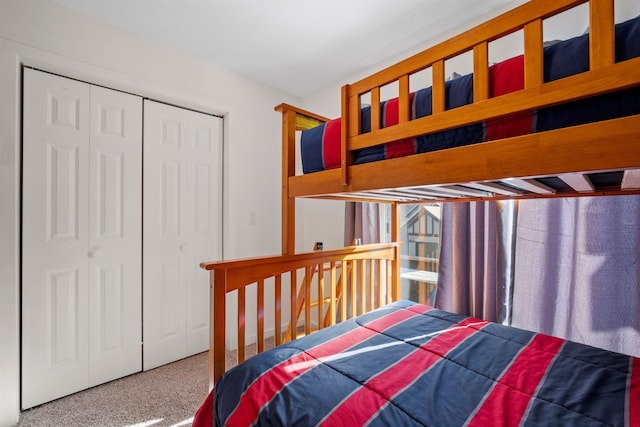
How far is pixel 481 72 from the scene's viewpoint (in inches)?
33.5

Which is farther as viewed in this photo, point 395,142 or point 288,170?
point 288,170

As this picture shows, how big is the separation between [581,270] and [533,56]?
1.30 m

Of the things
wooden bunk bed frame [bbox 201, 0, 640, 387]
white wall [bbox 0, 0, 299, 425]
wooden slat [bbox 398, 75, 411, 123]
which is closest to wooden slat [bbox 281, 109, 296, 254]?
wooden bunk bed frame [bbox 201, 0, 640, 387]

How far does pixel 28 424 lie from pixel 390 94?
3.10 meters

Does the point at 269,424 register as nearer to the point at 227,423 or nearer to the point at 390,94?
the point at 227,423

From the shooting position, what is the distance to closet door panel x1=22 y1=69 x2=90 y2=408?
1.75 meters

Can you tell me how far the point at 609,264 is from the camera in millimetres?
1463

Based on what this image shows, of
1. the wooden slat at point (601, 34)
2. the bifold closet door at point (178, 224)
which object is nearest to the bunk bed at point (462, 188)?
the wooden slat at point (601, 34)

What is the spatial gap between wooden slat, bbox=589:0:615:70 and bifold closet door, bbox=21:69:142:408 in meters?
2.42

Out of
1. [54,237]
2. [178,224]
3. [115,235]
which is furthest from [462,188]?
[54,237]

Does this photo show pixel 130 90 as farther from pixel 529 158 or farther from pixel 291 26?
pixel 529 158

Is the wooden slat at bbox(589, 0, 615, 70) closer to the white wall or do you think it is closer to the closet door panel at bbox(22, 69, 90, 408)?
the white wall

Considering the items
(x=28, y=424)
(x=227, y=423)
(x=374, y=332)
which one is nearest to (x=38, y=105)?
(x=28, y=424)

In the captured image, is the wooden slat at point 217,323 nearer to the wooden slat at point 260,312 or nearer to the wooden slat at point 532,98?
the wooden slat at point 260,312
